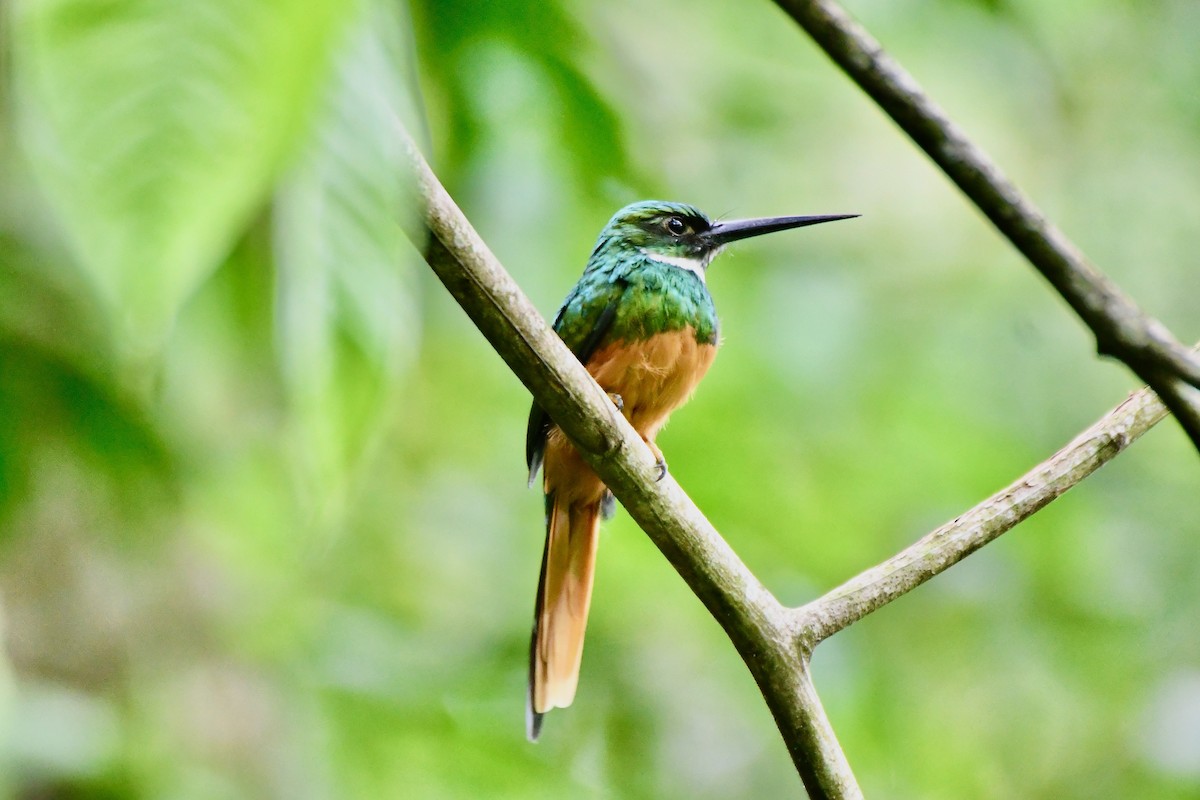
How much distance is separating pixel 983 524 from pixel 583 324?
1150 millimetres

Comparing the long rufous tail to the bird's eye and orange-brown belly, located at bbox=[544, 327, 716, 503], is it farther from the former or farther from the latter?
the bird's eye

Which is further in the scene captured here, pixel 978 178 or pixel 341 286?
pixel 978 178

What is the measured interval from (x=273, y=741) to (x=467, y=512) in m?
1.02

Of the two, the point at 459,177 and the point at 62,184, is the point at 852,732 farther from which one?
the point at 62,184

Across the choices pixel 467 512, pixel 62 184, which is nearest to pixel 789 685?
pixel 62 184

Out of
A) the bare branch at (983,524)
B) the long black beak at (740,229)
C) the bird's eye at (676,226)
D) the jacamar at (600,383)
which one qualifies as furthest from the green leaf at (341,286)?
the bird's eye at (676,226)

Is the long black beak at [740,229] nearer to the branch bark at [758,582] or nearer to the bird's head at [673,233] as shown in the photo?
the bird's head at [673,233]

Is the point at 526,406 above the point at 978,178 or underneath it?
above

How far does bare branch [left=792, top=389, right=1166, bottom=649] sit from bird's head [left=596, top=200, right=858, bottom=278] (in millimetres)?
1372

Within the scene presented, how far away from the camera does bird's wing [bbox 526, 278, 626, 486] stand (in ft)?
8.11

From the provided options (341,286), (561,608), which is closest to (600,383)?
(561,608)

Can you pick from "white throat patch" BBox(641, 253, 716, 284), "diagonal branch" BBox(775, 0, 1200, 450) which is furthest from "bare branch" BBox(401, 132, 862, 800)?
"white throat patch" BBox(641, 253, 716, 284)

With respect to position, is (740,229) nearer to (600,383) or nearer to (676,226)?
(676,226)

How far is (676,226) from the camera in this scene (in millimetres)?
3020
